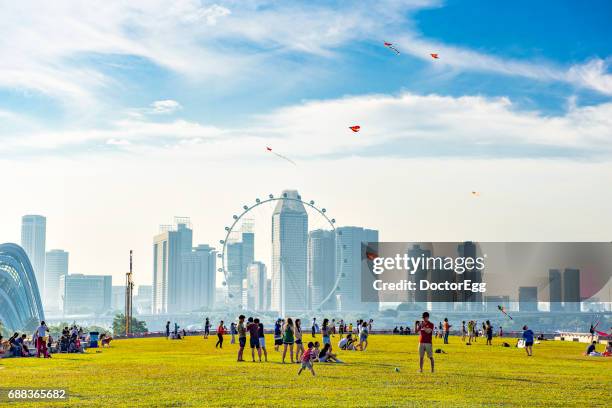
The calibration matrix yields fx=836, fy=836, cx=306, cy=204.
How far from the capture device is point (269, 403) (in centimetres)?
2541

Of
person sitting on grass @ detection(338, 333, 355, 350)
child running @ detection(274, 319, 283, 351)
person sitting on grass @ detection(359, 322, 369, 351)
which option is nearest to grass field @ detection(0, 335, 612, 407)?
child running @ detection(274, 319, 283, 351)

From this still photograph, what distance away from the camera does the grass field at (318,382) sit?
2633 cm

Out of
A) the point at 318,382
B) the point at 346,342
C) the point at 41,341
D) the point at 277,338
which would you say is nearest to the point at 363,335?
the point at 346,342

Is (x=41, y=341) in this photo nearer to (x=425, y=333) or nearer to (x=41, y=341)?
(x=41, y=341)

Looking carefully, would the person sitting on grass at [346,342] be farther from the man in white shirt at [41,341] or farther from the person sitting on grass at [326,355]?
the man in white shirt at [41,341]

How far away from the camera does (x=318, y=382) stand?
31.6 meters

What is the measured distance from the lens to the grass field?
1037 inches

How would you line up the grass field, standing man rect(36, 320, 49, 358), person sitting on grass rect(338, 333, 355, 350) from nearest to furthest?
1. the grass field
2. standing man rect(36, 320, 49, 358)
3. person sitting on grass rect(338, 333, 355, 350)

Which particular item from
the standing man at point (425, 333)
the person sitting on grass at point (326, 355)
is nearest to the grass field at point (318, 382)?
the person sitting on grass at point (326, 355)

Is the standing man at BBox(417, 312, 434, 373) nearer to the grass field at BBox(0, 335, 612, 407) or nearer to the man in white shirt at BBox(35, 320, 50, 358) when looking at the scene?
the grass field at BBox(0, 335, 612, 407)

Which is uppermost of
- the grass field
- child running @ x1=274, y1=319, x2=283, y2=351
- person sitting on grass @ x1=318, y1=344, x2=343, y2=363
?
child running @ x1=274, y1=319, x2=283, y2=351

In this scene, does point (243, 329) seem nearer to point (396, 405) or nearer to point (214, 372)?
point (214, 372)

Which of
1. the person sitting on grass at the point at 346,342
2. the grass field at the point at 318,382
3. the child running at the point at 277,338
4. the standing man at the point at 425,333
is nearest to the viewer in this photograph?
the grass field at the point at 318,382

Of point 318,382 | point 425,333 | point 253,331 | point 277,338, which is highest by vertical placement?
point 425,333
